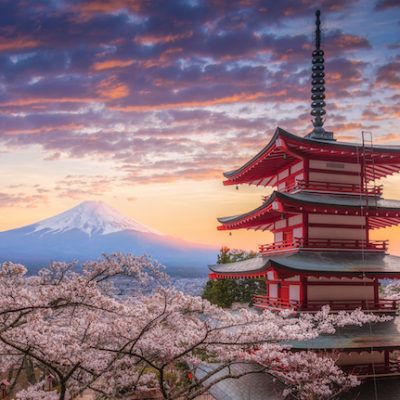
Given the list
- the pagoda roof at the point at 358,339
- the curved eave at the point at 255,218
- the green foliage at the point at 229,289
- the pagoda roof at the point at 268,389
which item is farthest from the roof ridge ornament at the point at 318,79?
the green foliage at the point at 229,289

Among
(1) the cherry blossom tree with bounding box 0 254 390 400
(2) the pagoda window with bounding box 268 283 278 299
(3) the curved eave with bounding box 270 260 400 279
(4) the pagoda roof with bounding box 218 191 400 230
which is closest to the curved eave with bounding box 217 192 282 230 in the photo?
(4) the pagoda roof with bounding box 218 191 400 230

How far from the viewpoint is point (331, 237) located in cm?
1883

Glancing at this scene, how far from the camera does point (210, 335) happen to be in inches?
458

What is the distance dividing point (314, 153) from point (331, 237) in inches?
133

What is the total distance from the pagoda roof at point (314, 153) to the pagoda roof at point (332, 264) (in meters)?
3.69

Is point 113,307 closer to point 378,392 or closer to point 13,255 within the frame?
point 378,392

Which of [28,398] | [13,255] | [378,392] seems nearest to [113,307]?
[28,398]

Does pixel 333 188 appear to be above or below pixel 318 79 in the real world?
below

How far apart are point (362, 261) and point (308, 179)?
3748 millimetres

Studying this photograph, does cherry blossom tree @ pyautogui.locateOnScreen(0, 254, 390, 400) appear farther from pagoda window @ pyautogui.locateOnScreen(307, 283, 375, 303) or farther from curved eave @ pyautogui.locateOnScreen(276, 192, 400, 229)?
curved eave @ pyautogui.locateOnScreen(276, 192, 400, 229)

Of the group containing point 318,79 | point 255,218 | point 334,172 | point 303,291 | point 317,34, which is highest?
point 317,34

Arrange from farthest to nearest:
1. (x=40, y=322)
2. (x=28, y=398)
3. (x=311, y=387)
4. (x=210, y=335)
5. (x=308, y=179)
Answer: (x=308, y=179) → (x=311, y=387) → (x=28, y=398) → (x=210, y=335) → (x=40, y=322)

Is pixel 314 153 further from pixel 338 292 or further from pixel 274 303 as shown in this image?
pixel 274 303

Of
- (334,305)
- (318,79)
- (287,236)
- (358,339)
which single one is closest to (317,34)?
(318,79)
